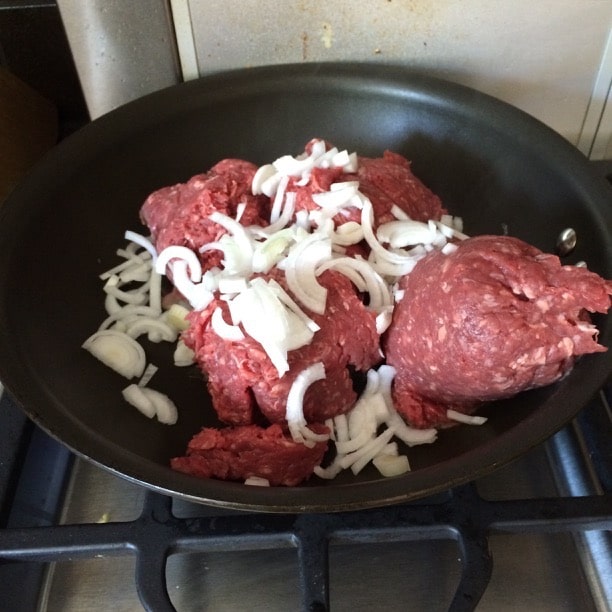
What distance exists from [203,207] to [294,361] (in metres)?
0.40

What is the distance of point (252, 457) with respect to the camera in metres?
1.11

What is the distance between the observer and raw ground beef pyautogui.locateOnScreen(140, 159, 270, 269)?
4.42 ft

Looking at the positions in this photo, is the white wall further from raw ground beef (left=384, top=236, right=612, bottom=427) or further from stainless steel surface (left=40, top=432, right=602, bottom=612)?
stainless steel surface (left=40, top=432, right=602, bottom=612)

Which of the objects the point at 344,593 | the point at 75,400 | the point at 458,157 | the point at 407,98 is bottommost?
the point at 344,593

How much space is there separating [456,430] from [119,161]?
3.00 feet

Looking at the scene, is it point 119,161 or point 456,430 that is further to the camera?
point 119,161

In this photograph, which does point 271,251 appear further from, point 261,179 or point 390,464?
point 390,464

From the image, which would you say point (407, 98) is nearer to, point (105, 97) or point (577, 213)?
point (577, 213)

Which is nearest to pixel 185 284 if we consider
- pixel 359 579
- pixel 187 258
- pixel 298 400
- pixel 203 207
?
pixel 187 258

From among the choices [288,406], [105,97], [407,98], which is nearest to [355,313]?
[288,406]

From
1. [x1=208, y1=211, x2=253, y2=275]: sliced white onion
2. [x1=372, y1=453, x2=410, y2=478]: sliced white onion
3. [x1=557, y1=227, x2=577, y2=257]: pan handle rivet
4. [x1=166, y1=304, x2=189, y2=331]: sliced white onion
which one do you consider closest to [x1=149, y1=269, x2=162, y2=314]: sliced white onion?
[x1=166, y1=304, x2=189, y2=331]: sliced white onion

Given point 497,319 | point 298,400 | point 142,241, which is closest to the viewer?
point 497,319

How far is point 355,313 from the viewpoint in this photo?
121 centimetres

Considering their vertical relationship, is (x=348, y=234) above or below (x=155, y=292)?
above
